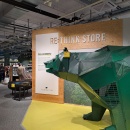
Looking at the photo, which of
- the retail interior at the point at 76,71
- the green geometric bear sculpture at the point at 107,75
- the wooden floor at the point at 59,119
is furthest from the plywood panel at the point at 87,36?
the green geometric bear sculpture at the point at 107,75

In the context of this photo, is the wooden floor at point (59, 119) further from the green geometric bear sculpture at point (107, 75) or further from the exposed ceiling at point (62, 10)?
the exposed ceiling at point (62, 10)

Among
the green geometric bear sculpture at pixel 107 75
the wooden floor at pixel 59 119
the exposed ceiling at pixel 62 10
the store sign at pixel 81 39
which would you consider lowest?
the wooden floor at pixel 59 119

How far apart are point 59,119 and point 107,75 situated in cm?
175

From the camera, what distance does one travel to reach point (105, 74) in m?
2.92

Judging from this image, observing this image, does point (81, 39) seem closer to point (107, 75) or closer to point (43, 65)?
point (43, 65)

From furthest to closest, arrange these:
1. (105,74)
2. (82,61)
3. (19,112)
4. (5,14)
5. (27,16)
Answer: (27,16) → (5,14) → (19,112) → (82,61) → (105,74)

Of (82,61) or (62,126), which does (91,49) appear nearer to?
(82,61)

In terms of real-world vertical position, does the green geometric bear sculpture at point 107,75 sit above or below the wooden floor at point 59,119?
above

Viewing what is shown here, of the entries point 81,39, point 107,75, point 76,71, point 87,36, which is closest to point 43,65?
point 81,39

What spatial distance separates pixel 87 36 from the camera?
5.19 metres

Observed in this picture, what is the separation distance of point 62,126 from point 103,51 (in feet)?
5.77

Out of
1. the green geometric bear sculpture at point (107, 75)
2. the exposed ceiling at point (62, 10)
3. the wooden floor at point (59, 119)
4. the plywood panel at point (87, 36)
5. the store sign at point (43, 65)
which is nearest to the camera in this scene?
the green geometric bear sculpture at point (107, 75)

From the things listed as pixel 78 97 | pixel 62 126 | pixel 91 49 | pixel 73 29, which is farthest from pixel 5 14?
pixel 62 126

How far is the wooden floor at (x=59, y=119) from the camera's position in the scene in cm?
349
